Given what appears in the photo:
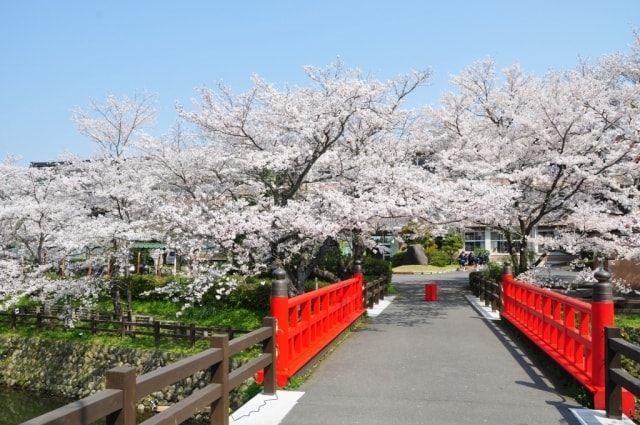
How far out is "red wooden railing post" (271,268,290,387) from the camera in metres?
7.20

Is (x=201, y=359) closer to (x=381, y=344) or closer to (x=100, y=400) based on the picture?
(x=100, y=400)

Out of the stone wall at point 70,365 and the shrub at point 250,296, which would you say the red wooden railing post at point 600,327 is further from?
the shrub at point 250,296

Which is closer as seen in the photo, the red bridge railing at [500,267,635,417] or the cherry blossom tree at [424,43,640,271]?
the red bridge railing at [500,267,635,417]

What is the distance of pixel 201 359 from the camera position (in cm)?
485

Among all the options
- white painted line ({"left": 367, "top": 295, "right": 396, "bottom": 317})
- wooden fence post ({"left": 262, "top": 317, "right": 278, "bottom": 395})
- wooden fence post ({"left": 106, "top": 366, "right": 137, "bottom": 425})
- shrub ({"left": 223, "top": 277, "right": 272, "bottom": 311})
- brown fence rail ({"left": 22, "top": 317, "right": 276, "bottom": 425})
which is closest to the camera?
brown fence rail ({"left": 22, "top": 317, "right": 276, "bottom": 425})

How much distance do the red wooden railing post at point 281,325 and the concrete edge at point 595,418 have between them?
133 inches

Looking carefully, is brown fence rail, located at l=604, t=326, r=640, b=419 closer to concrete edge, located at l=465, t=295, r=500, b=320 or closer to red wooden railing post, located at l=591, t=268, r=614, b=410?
red wooden railing post, located at l=591, t=268, r=614, b=410

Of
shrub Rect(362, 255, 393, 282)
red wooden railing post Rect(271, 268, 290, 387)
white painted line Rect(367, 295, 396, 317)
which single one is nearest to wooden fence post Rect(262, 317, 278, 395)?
red wooden railing post Rect(271, 268, 290, 387)

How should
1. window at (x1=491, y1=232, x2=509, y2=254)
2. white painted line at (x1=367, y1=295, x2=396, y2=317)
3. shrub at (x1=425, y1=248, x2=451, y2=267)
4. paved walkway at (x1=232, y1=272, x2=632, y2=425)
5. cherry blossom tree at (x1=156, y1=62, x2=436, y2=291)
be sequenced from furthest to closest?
window at (x1=491, y1=232, x2=509, y2=254) < shrub at (x1=425, y1=248, x2=451, y2=267) < white painted line at (x1=367, y1=295, x2=396, y2=317) < cherry blossom tree at (x1=156, y1=62, x2=436, y2=291) < paved walkway at (x1=232, y1=272, x2=632, y2=425)

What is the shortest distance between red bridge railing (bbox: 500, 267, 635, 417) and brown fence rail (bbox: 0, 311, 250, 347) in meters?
6.81

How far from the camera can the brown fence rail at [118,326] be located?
14.8 meters

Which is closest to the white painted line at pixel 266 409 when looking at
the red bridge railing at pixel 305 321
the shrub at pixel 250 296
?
the red bridge railing at pixel 305 321

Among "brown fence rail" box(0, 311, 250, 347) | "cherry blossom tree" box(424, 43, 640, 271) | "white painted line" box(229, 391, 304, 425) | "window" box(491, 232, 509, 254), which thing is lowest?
"brown fence rail" box(0, 311, 250, 347)

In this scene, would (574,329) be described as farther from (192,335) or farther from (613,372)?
(192,335)
